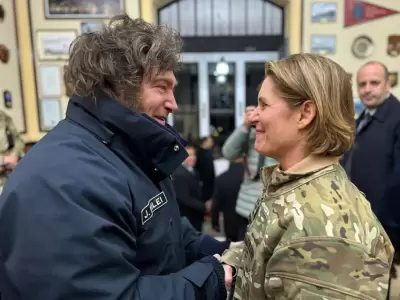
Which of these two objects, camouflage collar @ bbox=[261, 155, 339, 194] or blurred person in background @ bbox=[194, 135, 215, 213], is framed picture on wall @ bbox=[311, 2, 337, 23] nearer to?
blurred person in background @ bbox=[194, 135, 215, 213]

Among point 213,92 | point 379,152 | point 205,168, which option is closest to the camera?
point 379,152

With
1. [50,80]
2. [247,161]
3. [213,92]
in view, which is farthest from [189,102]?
[247,161]

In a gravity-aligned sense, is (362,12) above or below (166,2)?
below

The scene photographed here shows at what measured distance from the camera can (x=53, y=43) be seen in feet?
12.0

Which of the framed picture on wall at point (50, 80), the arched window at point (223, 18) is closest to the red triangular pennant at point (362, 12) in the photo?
the arched window at point (223, 18)

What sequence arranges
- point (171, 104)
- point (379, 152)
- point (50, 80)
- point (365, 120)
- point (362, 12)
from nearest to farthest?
point (171, 104) < point (379, 152) < point (365, 120) < point (362, 12) < point (50, 80)

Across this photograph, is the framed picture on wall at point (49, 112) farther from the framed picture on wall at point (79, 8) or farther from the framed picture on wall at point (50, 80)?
the framed picture on wall at point (79, 8)

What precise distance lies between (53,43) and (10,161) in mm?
1483

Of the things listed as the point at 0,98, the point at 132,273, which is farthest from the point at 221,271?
the point at 0,98

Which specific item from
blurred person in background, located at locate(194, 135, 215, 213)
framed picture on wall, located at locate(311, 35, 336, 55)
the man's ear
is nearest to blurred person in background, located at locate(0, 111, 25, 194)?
blurred person in background, located at locate(194, 135, 215, 213)

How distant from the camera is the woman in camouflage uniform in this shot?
2.34ft

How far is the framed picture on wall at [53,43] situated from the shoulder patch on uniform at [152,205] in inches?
124

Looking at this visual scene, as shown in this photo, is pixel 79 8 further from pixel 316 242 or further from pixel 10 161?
pixel 316 242

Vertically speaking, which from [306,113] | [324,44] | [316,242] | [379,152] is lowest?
[379,152]
